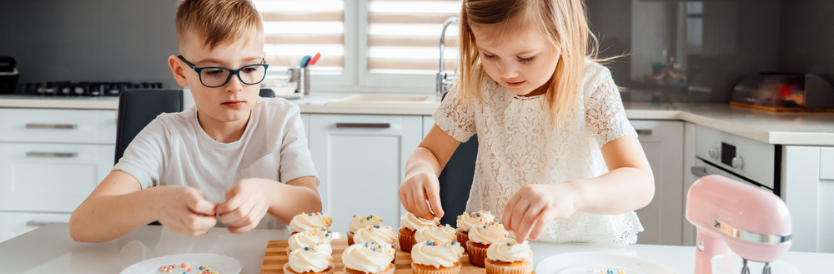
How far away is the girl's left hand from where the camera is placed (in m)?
0.82

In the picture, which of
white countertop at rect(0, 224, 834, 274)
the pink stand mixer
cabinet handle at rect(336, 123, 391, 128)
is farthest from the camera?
cabinet handle at rect(336, 123, 391, 128)

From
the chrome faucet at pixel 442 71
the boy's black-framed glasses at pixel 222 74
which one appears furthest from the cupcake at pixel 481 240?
the chrome faucet at pixel 442 71

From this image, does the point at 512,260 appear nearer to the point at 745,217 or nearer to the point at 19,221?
the point at 745,217

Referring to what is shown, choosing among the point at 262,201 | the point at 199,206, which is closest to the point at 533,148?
the point at 262,201

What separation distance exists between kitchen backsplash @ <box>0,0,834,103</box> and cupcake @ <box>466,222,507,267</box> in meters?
1.52

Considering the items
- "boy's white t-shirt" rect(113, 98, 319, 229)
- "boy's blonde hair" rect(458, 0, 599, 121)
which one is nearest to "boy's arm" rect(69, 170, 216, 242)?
"boy's white t-shirt" rect(113, 98, 319, 229)

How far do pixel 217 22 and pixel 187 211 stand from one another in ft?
1.50

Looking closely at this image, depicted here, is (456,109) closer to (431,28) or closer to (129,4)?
(431,28)

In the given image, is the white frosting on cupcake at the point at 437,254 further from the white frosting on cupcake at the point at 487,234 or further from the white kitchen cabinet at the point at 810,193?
the white kitchen cabinet at the point at 810,193

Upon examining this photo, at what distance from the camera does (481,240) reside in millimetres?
1037

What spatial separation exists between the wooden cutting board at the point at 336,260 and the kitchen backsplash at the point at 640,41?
163 cm

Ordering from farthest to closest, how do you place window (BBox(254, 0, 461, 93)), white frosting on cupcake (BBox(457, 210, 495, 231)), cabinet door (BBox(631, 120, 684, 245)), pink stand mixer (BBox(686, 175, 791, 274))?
window (BBox(254, 0, 461, 93)) < cabinet door (BBox(631, 120, 684, 245)) < white frosting on cupcake (BBox(457, 210, 495, 231)) < pink stand mixer (BBox(686, 175, 791, 274))

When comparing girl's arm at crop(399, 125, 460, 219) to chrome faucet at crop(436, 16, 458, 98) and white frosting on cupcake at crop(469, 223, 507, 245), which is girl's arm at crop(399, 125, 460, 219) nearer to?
white frosting on cupcake at crop(469, 223, 507, 245)

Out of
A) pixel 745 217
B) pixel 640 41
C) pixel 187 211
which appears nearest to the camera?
pixel 745 217
